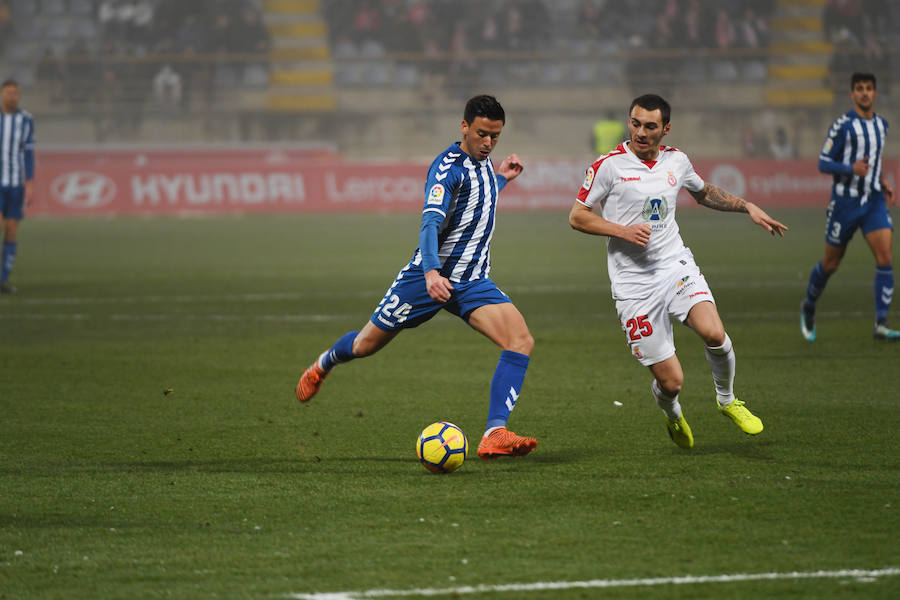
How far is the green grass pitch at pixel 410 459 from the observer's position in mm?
4305

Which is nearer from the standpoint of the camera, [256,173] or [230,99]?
[256,173]

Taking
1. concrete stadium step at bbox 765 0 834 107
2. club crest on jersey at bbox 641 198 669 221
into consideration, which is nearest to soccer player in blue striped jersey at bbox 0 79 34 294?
club crest on jersey at bbox 641 198 669 221

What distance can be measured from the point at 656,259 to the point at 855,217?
422 centimetres

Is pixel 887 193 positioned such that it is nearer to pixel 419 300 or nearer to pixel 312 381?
pixel 419 300

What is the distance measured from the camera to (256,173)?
28.8 meters

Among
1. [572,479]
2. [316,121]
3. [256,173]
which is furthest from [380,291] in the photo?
[316,121]

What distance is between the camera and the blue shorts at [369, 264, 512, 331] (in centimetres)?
635

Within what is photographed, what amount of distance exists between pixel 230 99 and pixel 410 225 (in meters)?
10.7

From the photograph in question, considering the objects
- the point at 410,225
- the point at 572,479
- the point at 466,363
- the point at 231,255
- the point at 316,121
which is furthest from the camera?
the point at 316,121

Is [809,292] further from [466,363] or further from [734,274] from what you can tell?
[734,274]

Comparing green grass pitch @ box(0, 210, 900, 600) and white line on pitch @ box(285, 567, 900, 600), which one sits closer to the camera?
white line on pitch @ box(285, 567, 900, 600)

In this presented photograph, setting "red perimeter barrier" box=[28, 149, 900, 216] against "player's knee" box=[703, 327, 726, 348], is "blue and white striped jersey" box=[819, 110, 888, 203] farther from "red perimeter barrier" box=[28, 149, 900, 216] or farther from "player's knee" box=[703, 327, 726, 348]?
"red perimeter barrier" box=[28, 149, 900, 216]

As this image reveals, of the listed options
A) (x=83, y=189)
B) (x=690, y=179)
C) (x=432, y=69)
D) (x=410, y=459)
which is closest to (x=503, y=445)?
(x=410, y=459)

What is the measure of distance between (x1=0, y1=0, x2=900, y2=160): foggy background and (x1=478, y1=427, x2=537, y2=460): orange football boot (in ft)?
85.6
